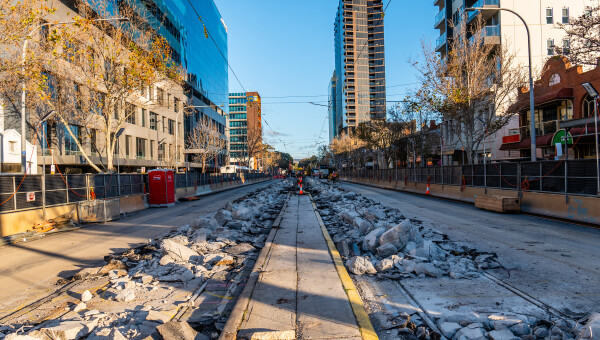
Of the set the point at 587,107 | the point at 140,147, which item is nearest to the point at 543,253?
the point at 587,107

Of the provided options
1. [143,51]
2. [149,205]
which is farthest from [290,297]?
[143,51]

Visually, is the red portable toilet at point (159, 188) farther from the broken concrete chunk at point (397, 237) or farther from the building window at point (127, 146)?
the building window at point (127, 146)

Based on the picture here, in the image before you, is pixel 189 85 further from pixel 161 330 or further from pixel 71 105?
pixel 161 330

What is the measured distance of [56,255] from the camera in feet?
30.5

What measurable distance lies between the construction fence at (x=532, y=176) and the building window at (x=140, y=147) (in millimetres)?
34941

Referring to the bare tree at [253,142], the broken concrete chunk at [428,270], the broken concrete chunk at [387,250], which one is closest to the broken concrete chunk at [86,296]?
the broken concrete chunk at [387,250]

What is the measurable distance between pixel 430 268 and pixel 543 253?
3517mm

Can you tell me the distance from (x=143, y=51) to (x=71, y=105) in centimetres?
699

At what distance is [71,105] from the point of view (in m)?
25.0

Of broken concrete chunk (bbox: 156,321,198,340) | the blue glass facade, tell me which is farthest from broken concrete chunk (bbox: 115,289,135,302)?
the blue glass facade

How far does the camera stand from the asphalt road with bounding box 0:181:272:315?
6.35 metres

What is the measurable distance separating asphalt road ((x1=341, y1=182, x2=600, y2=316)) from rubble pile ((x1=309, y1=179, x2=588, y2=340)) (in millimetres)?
578

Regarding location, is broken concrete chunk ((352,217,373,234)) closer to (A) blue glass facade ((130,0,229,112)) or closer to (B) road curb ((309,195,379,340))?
(B) road curb ((309,195,379,340))

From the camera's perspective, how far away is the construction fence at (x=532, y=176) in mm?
13335
